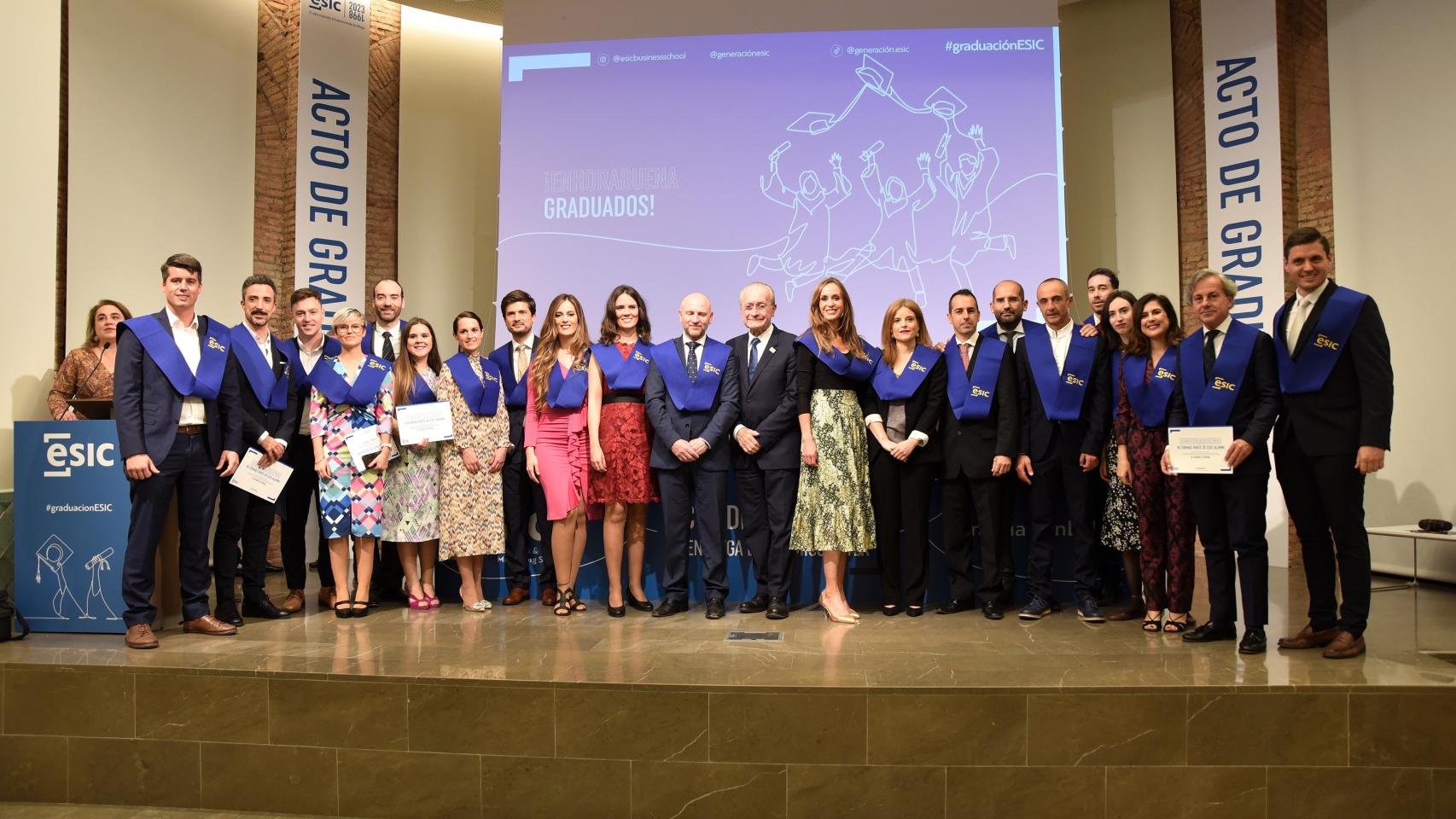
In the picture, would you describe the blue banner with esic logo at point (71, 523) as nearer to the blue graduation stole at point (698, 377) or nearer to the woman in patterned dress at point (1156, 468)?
the blue graduation stole at point (698, 377)

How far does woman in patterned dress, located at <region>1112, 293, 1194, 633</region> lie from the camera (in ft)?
12.3

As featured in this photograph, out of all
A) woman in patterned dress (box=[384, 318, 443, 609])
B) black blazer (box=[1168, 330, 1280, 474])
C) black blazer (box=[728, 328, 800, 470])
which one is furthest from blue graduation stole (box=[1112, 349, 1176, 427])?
woman in patterned dress (box=[384, 318, 443, 609])

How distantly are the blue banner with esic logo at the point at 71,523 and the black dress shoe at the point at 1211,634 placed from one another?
14.3 feet

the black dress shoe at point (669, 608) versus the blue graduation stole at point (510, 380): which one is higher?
the blue graduation stole at point (510, 380)

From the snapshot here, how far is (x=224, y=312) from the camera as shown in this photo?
268 inches

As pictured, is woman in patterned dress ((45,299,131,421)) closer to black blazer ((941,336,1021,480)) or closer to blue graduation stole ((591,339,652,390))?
blue graduation stole ((591,339,652,390))

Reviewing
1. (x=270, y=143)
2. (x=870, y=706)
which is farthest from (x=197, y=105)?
(x=870, y=706)

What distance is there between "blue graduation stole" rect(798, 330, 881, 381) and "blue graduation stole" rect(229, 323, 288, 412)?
7.78 ft

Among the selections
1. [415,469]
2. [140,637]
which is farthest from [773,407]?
[140,637]

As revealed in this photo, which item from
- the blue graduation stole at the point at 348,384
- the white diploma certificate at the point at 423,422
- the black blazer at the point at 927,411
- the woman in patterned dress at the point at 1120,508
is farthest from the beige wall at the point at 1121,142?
the blue graduation stole at the point at 348,384

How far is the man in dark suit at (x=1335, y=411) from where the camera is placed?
3.27m

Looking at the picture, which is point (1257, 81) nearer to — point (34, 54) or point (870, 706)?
point (870, 706)

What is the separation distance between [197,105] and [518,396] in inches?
163

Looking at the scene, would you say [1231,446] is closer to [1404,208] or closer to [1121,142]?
[1404,208]
